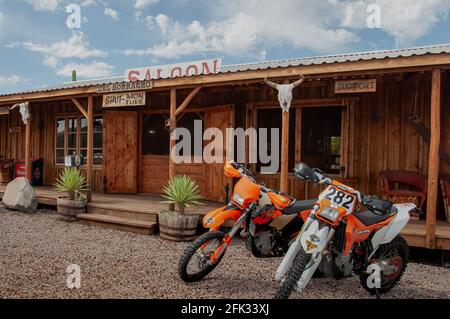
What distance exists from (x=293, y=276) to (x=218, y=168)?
4.84m

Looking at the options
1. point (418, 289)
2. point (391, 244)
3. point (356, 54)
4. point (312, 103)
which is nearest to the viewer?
point (391, 244)

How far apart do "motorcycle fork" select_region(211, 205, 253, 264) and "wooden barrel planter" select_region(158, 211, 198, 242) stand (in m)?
1.98

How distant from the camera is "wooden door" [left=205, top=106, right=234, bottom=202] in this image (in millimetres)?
7520

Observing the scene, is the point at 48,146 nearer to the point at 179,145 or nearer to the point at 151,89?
the point at 179,145

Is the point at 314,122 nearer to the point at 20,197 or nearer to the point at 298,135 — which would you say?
the point at 298,135

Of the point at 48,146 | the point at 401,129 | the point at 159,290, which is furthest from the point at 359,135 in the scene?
the point at 48,146

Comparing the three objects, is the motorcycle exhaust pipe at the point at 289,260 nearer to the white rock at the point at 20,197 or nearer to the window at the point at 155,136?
the window at the point at 155,136

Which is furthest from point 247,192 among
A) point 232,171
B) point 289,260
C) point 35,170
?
point 35,170

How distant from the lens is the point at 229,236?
11.6 ft

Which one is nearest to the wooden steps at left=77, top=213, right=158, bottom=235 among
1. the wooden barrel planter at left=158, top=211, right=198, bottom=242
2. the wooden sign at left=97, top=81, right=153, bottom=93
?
the wooden barrel planter at left=158, top=211, right=198, bottom=242

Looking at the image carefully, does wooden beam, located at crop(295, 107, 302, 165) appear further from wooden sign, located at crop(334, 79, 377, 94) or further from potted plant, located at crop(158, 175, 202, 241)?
potted plant, located at crop(158, 175, 202, 241)

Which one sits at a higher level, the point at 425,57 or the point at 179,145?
the point at 425,57

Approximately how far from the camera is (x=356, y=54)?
401 inches

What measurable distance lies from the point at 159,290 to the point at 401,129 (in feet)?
16.2
